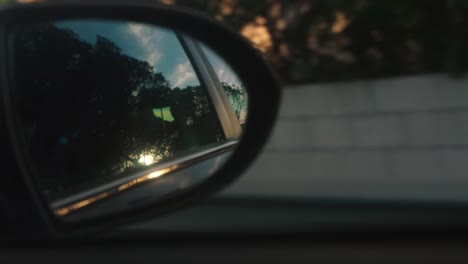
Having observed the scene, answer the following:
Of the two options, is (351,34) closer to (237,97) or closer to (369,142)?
(369,142)

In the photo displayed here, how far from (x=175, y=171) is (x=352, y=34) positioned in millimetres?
4699

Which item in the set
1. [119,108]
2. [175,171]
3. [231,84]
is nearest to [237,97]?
[231,84]

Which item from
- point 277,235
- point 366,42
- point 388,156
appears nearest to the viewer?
point 277,235

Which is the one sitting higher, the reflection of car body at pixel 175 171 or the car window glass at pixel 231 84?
the car window glass at pixel 231 84

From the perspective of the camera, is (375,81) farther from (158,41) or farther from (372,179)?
(158,41)

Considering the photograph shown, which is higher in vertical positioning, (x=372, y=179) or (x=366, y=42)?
(x=366, y=42)

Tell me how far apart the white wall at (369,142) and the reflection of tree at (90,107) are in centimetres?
366

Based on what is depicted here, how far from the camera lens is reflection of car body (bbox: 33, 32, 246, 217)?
6.40ft

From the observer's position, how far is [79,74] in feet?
6.63

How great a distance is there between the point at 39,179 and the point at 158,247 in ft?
7.56

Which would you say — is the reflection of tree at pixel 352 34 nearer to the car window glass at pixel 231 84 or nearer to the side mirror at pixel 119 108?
the car window glass at pixel 231 84

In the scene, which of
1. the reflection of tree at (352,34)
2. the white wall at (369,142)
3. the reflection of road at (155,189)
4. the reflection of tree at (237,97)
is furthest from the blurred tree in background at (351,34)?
the reflection of road at (155,189)

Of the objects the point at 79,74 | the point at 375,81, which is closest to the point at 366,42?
the point at 375,81

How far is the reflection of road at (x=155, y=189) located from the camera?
1932 millimetres
